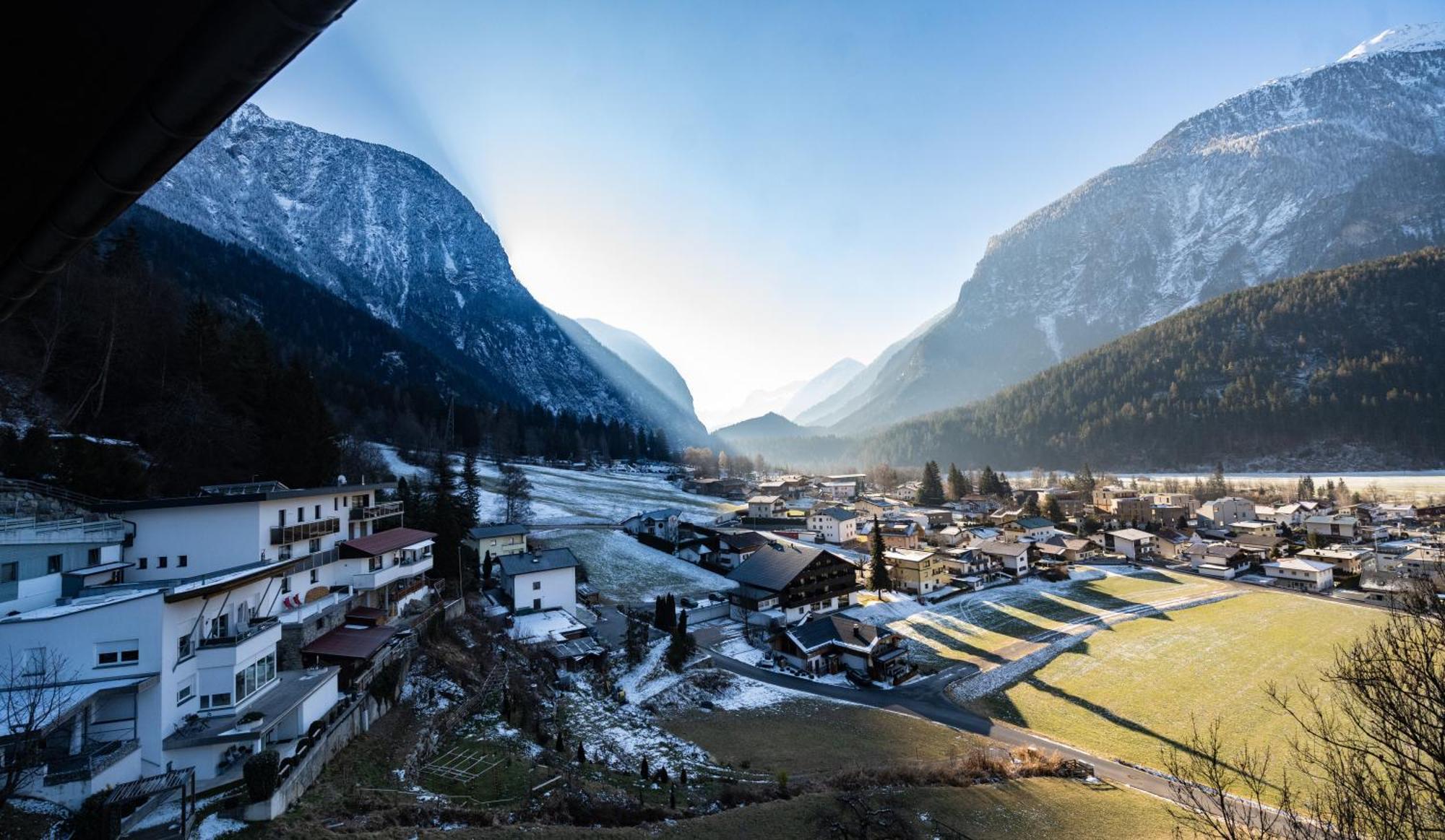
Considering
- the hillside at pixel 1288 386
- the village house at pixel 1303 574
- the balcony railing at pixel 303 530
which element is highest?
the hillside at pixel 1288 386

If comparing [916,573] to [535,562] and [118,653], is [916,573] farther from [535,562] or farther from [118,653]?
[118,653]

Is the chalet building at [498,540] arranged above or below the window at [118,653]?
below

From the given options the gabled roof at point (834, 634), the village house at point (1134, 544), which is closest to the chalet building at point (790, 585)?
the gabled roof at point (834, 634)

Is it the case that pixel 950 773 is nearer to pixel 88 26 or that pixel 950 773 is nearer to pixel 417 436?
pixel 88 26

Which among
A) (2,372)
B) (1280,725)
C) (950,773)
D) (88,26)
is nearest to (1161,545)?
(1280,725)

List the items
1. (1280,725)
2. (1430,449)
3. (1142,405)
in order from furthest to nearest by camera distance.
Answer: (1142,405) < (1430,449) < (1280,725)

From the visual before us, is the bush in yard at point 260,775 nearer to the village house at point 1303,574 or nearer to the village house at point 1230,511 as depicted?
the village house at point 1303,574

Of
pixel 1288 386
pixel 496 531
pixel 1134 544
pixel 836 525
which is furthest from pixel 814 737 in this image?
pixel 1288 386
